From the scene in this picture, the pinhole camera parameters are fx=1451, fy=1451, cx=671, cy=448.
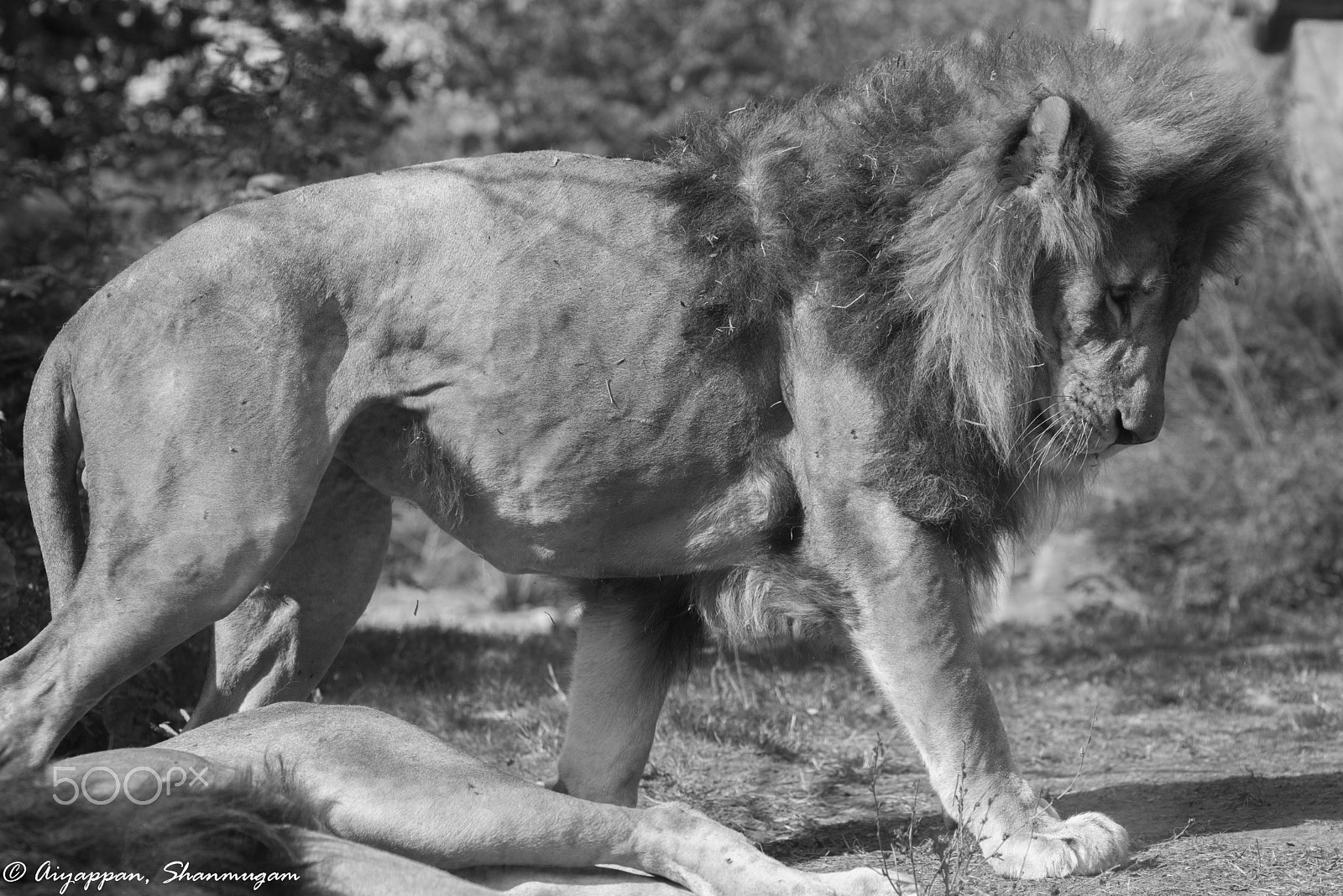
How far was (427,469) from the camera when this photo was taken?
3.63m

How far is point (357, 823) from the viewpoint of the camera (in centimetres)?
303

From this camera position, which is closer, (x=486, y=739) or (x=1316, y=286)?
Answer: (x=486, y=739)

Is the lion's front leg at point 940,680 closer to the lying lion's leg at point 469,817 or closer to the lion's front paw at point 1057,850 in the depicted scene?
the lion's front paw at point 1057,850

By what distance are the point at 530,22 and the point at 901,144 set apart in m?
12.8

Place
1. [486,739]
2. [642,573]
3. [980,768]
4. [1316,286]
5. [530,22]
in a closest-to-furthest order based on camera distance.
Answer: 1. [980,768]
2. [642,573]
3. [486,739]
4. [1316,286]
5. [530,22]

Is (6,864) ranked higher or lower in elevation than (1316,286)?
lower

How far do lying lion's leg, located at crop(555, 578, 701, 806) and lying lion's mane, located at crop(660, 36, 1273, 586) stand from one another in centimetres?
82

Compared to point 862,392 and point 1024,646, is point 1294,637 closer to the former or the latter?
point 1024,646

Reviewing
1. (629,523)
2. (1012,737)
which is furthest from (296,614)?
(1012,737)

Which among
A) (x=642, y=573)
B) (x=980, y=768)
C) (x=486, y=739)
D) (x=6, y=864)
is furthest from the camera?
(x=486, y=739)

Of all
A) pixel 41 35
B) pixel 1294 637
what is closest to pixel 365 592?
pixel 1294 637

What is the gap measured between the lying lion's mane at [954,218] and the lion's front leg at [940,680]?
3.8 inches

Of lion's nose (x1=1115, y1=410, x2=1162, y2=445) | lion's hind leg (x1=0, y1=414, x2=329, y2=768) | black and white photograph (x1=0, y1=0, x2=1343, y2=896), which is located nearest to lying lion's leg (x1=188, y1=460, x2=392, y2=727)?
black and white photograph (x1=0, y1=0, x2=1343, y2=896)

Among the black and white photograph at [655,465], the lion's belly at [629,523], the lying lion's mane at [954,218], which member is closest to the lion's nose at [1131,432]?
the black and white photograph at [655,465]
